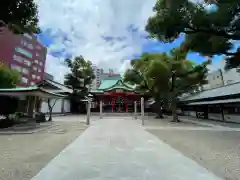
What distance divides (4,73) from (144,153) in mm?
25255

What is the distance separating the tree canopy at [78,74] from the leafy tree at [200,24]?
1181 inches

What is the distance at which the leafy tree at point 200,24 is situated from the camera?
8.41 meters

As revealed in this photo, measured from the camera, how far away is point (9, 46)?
1935 inches

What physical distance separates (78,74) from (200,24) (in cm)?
3193

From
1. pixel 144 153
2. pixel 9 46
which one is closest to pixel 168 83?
pixel 144 153

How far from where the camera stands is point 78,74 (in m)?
39.0

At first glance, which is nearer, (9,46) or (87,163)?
(87,163)

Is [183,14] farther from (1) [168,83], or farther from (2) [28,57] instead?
(2) [28,57]

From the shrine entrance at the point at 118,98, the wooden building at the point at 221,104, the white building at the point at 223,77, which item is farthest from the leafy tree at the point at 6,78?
the white building at the point at 223,77

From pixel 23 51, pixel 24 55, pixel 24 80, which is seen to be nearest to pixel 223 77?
pixel 24 55

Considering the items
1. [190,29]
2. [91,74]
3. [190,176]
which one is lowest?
[190,176]

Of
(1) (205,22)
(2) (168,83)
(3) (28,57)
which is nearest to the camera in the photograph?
(1) (205,22)

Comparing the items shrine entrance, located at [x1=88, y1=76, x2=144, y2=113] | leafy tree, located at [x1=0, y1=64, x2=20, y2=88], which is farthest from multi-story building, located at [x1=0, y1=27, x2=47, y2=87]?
shrine entrance, located at [x1=88, y1=76, x2=144, y2=113]

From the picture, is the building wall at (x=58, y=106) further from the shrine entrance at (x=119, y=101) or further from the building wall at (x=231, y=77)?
the building wall at (x=231, y=77)
